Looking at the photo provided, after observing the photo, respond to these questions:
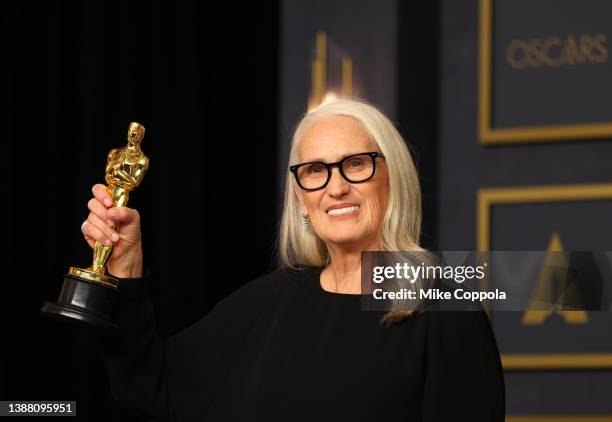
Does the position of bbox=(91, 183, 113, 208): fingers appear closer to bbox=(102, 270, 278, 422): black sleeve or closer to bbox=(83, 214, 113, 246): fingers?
bbox=(83, 214, 113, 246): fingers

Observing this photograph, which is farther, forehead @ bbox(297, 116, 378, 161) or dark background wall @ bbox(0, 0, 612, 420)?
dark background wall @ bbox(0, 0, 612, 420)

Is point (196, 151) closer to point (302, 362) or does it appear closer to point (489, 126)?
point (489, 126)

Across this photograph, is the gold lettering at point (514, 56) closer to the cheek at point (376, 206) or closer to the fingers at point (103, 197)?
the cheek at point (376, 206)

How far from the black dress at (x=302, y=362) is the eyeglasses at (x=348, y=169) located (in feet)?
0.78

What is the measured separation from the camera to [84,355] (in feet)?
9.35

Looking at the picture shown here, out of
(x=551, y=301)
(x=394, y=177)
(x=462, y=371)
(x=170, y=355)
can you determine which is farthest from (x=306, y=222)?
(x=551, y=301)

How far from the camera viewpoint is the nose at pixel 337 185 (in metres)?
1.87

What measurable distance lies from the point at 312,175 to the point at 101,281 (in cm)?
47

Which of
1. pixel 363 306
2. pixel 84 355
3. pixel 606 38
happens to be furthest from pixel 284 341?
pixel 606 38

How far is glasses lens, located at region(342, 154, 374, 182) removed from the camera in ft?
6.17

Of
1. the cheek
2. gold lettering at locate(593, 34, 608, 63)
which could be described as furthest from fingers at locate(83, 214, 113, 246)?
gold lettering at locate(593, 34, 608, 63)

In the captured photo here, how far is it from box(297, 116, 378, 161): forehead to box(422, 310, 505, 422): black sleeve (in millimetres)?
361

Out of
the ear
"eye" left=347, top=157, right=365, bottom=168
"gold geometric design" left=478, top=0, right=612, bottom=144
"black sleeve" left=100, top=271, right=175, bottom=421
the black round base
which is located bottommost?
"black sleeve" left=100, top=271, right=175, bottom=421

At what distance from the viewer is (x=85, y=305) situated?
177 centimetres
